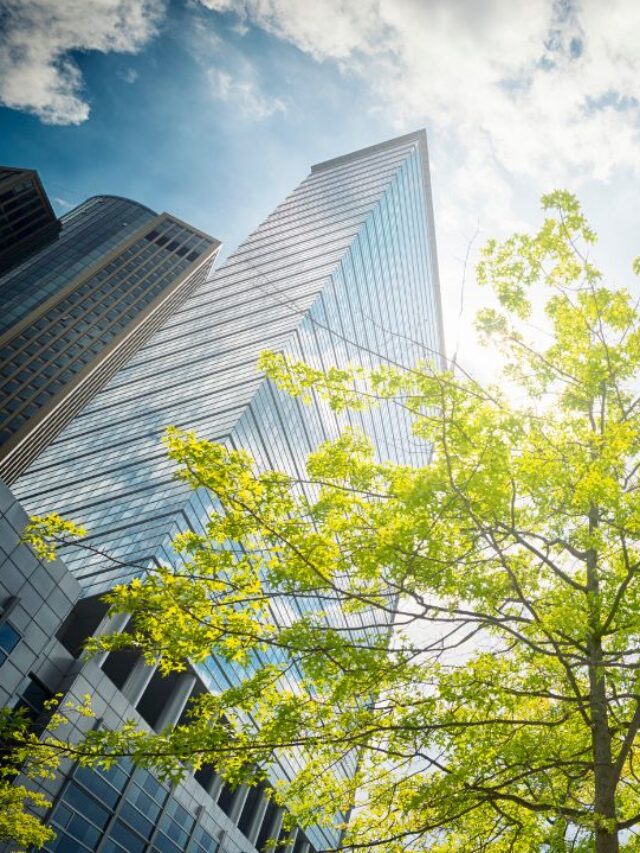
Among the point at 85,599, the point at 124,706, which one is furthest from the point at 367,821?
the point at 85,599

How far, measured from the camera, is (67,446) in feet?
201

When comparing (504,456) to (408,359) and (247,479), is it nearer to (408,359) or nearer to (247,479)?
(247,479)

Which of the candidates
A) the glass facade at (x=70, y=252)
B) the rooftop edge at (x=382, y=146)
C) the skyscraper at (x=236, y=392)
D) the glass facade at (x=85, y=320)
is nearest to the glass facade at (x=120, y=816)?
the skyscraper at (x=236, y=392)

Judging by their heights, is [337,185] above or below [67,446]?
above

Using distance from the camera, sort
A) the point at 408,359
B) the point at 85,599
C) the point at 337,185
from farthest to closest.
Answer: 1. the point at 337,185
2. the point at 408,359
3. the point at 85,599

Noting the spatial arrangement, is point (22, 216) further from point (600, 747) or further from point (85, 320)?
point (600, 747)

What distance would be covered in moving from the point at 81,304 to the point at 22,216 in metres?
32.8

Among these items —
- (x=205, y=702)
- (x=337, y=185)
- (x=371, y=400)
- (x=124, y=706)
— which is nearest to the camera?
(x=205, y=702)

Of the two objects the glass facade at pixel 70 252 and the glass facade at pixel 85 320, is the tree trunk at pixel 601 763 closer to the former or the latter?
the glass facade at pixel 85 320

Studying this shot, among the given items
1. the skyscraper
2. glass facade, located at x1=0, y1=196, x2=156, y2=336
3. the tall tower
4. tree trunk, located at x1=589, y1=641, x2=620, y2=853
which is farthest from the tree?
glass facade, located at x1=0, y1=196, x2=156, y2=336

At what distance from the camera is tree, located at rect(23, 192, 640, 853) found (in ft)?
18.3

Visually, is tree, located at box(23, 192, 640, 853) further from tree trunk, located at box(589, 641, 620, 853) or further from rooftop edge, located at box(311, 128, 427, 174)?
rooftop edge, located at box(311, 128, 427, 174)

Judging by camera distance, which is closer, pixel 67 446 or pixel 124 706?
pixel 124 706

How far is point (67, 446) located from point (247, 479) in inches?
2432
